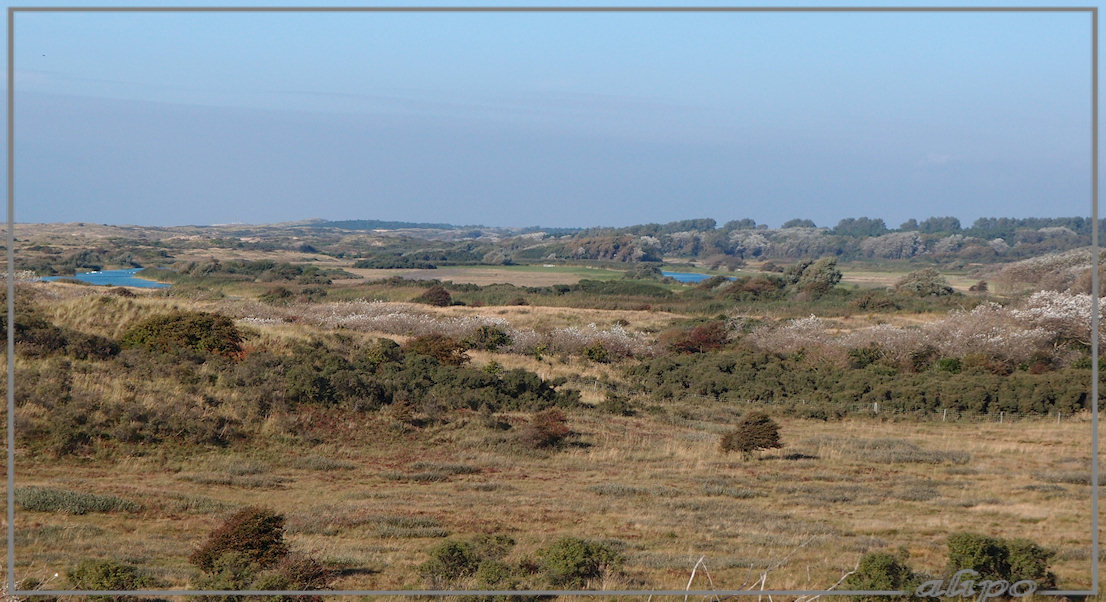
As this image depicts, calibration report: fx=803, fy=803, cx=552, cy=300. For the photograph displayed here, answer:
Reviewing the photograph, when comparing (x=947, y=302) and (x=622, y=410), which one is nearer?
(x=622, y=410)

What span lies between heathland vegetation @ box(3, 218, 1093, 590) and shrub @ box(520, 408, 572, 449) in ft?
0.13

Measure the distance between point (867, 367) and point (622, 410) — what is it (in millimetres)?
5028

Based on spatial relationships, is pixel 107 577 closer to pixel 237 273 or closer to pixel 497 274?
pixel 237 273

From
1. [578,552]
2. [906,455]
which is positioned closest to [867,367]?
[906,455]

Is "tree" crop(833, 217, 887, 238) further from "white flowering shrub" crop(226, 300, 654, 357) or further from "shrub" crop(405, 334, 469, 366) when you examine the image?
"shrub" crop(405, 334, 469, 366)

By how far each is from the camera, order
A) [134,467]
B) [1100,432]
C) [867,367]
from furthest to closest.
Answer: [867,367], [1100,432], [134,467]

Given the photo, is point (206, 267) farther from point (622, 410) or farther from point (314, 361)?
point (622, 410)

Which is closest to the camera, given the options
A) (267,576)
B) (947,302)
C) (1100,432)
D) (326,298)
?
(267,576)

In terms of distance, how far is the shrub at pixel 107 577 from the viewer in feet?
A: 18.5

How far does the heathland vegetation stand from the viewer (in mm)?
6469

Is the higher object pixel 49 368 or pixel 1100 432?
pixel 49 368

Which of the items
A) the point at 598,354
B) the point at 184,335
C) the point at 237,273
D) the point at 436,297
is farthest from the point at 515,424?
the point at 237,273

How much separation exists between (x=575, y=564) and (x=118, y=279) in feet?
40.1

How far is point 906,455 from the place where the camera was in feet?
30.4
